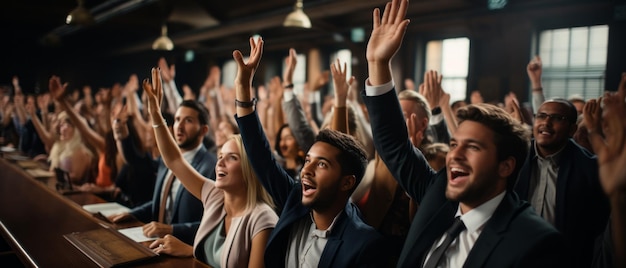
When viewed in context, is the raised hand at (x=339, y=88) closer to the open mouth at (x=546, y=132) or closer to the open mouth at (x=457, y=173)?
the open mouth at (x=546, y=132)

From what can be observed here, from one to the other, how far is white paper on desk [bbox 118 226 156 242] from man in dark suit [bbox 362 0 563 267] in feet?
4.48

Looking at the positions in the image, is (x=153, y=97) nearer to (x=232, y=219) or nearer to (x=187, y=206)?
(x=187, y=206)

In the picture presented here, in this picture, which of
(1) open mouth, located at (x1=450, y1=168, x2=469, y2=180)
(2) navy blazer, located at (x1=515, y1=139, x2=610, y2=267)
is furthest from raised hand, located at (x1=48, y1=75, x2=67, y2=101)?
(2) navy blazer, located at (x1=515, y1=139, x2=610, y2=267)

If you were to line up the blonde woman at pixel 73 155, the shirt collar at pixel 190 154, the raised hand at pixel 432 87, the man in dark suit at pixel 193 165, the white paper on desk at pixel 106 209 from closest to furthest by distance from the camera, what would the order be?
the raised hand at pixel 432 87 → the man in dark suit at pixel 193 165 → the shirt collar at pixel 190 154 → the white paper on desk at pixel 106 209 → the blonde woman at pixel 73 155

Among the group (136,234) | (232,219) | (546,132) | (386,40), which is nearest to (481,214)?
(386,40)

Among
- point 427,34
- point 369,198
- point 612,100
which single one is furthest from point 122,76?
point 612,100

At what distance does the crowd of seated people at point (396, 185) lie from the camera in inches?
53.2

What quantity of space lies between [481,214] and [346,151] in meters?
0.57

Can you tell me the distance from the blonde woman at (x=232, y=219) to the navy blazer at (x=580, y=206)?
112 cm

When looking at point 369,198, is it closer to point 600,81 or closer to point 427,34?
point 600,81

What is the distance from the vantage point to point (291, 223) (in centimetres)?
180

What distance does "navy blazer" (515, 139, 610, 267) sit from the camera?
1.83 m

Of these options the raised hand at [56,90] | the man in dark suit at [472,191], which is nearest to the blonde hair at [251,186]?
the man in dark suit at [472,191]

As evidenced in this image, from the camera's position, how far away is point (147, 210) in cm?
303
